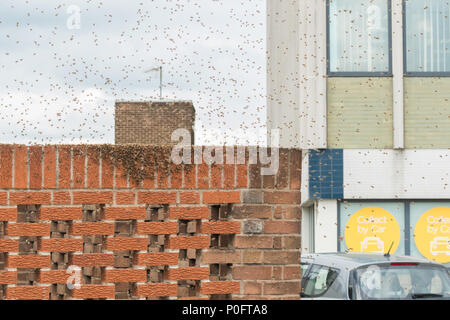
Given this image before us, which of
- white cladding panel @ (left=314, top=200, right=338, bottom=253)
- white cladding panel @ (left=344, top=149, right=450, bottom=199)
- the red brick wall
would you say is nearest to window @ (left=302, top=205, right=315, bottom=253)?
white cladding panel @ (left=314, top=200, right=338, bottom=253)

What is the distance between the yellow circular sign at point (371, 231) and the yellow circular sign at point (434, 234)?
498mm

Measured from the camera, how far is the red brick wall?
12.9 feet

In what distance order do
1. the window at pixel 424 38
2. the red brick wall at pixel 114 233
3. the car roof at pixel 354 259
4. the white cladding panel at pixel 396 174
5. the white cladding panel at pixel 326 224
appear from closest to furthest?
the red brick wall at pixel 114 233 < the car roof at pixel 354 259 < the white cladding panel at pixel 396 174 < the white cladding panel at pixel 326 224 < the window at pixel 424 38

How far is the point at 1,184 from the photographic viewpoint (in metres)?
3.95

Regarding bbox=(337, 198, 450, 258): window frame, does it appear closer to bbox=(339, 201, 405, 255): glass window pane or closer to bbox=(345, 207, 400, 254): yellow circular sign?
bbox=(339, 201, 405, 255): glass window pane

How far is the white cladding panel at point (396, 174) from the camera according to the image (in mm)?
16094

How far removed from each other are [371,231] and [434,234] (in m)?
1.33

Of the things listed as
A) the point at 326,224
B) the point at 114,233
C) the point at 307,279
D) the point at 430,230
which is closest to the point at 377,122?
the point at 326,224

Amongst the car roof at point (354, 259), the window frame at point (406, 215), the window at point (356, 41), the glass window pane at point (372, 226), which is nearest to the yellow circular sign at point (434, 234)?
the window frame at point (406, 215)

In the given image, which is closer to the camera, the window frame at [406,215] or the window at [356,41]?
the window frame at [406,215]

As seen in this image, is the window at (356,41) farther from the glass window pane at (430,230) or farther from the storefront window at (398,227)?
the glass window pane at (430,230)

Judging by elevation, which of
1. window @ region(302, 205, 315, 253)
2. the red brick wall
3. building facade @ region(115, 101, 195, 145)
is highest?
building facade @ region(115, 101, 195, 145)

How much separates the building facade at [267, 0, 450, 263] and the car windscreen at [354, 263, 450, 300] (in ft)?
26.2
